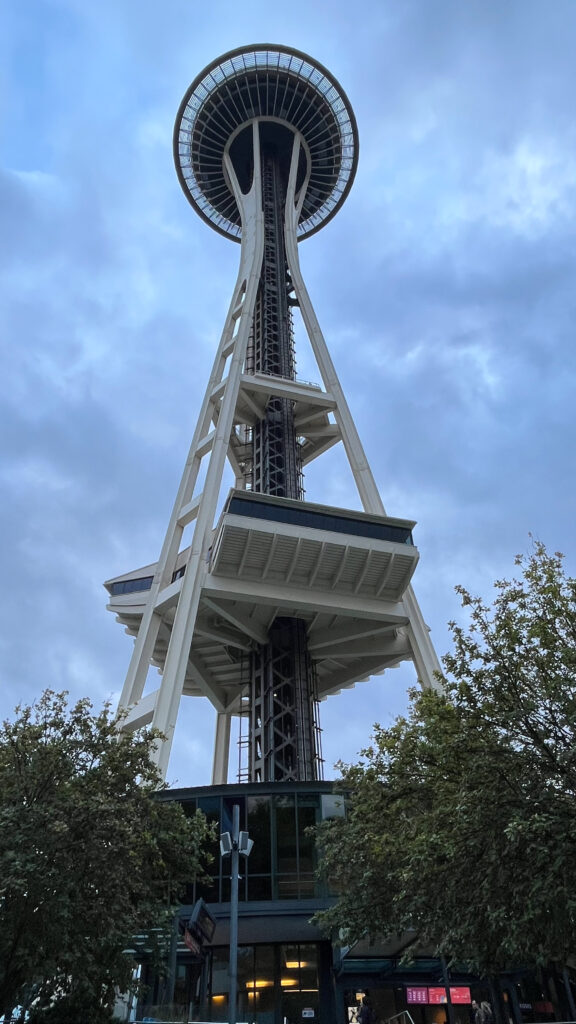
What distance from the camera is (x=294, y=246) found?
58.0m

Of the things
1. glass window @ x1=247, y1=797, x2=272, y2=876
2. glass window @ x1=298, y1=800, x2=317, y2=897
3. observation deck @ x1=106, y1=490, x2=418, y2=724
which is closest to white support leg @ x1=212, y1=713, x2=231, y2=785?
observation deck @ x1=106, y1=490, x2=418, y2=724

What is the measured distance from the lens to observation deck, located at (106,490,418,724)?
39688mm

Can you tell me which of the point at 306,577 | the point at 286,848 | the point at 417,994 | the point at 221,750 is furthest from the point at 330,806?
the point at 221,750

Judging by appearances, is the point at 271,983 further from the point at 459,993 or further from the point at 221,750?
the point at 221,750

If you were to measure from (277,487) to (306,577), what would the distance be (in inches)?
460

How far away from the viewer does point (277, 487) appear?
51.7 meters

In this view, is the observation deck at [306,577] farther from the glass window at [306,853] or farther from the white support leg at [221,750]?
the glass window at [306,853]

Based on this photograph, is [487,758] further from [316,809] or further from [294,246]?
[294,246]

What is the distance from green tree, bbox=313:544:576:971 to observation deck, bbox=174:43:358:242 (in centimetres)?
5911

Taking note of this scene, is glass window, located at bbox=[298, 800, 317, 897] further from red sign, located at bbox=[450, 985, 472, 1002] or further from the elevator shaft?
the elevator shaft

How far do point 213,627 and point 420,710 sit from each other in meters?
25.9

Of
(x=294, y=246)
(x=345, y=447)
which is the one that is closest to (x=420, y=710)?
(x=345, y=447)

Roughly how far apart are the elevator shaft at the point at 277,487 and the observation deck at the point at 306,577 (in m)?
1.67

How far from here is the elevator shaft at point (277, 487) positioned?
43500mm
